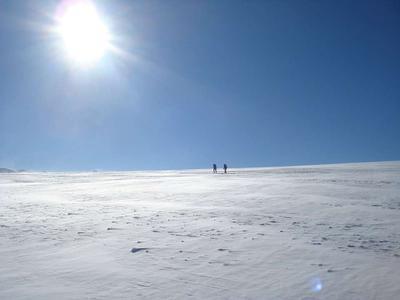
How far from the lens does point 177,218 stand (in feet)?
45.4

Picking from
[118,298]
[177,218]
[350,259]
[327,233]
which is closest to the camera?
[118,298]

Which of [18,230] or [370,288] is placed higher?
[18,230]

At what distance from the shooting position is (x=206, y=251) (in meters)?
9.43

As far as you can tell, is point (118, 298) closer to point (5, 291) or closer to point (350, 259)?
point (5, 291)

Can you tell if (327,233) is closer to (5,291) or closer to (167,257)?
(167,257)

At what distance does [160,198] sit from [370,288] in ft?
47.8

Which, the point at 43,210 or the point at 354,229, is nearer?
the point at 354,229

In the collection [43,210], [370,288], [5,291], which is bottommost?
[370,288]

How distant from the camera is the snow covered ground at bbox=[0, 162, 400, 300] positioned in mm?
6977

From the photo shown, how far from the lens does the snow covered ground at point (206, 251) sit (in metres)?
6.98

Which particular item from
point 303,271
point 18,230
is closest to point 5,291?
point 18,230

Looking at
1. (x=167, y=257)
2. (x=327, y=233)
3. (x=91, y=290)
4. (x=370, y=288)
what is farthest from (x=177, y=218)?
(x=370, y=288)

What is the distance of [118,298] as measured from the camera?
259 inches

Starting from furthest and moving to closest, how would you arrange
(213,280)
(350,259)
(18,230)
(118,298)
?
1. (18,230)
2. (350,259)
3. (213,280)
4. (118,298)
